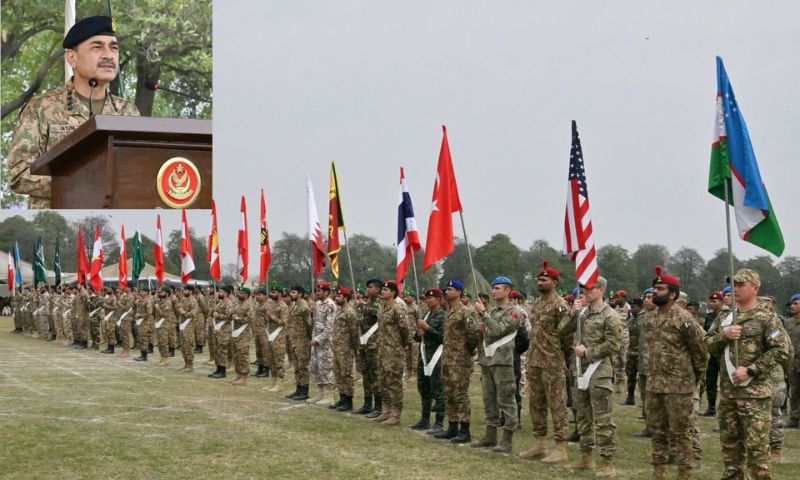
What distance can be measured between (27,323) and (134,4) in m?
26.2

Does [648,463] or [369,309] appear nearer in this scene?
[648,463]

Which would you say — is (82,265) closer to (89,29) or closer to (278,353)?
(278,353)

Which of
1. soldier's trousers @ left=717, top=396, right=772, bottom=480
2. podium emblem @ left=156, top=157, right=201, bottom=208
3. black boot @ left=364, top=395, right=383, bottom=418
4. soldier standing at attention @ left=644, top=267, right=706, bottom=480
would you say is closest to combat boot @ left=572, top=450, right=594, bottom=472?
soldier standing at attention @ left=644, top=267, right=706, bottom=480

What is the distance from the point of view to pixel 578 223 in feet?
29.9

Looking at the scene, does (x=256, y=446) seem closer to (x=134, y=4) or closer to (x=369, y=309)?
(x=369, y=309)

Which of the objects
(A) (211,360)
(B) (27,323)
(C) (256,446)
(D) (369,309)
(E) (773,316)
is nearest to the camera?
(E) (773,316)

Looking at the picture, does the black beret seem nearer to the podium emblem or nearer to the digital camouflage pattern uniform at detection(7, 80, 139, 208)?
the digital camouflage pattern uniform at detection(7, 80, 139, 208)

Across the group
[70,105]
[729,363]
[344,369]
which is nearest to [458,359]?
[344,369]

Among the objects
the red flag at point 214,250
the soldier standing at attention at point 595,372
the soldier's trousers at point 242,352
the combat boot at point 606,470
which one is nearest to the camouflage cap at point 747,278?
the soldier standing at attention at point 595,372

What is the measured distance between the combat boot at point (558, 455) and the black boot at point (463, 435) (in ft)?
4.51

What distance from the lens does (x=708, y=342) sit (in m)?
7.45

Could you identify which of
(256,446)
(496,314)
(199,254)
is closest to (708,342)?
(496,314)

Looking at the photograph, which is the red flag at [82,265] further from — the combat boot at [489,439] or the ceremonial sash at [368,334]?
the combat boot at [489,439]

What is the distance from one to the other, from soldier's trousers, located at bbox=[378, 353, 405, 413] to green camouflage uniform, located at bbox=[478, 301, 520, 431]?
74.8 inches
